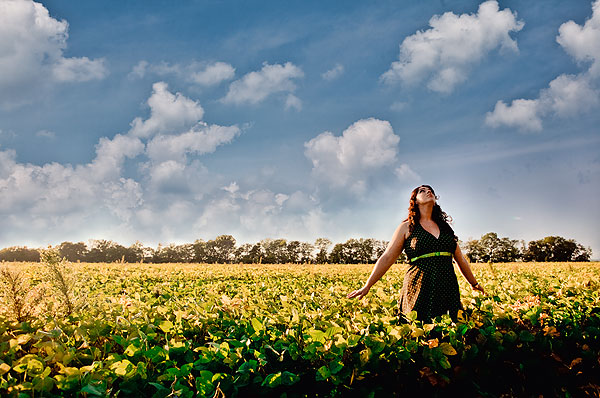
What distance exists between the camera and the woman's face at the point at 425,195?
511cm

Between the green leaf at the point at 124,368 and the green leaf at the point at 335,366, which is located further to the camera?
the green leaf at the point at 335,366

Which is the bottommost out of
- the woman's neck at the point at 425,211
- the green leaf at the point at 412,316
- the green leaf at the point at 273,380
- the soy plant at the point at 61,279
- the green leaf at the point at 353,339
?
the green leaf at the point at 273,380

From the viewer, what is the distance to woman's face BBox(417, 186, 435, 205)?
511 cm

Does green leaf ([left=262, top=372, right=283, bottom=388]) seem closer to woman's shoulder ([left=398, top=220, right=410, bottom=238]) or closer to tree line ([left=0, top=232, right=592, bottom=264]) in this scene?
woman's shoulder ([left=398, top=220, right=410, bottom=238])

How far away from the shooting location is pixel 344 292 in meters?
6.06

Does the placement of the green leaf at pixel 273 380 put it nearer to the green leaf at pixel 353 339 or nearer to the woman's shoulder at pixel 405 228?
the green leaf at pixel 353 339

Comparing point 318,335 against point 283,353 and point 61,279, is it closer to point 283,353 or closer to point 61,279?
point 283,353

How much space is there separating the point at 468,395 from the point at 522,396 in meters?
0.60

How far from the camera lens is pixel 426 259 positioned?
15.8 feet

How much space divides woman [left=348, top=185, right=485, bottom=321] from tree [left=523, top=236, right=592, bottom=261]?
6997cm

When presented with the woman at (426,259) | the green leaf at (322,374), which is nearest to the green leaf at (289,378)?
the green leaf at (322,374)

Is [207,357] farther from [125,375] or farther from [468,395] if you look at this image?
[468,395]

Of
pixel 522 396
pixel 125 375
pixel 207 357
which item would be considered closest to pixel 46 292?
pixel 125 375

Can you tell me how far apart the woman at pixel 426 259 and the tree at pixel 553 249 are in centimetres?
6997
